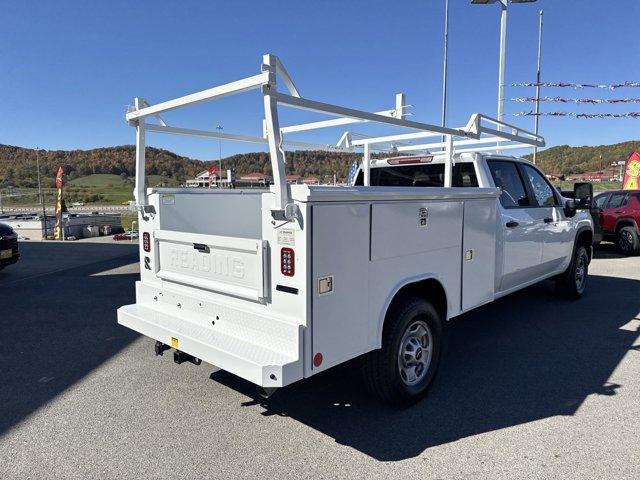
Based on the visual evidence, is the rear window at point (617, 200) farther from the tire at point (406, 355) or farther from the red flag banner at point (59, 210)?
the red flag banner at point (59, 210)

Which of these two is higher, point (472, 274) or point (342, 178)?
point (342, 178)

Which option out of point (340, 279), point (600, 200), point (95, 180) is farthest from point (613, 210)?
point (95, 180)

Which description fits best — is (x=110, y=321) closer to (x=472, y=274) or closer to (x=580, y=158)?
(x=472, y=274)

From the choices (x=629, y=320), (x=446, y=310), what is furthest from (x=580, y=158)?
(x=446, y=310)

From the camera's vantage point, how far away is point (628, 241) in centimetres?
1250

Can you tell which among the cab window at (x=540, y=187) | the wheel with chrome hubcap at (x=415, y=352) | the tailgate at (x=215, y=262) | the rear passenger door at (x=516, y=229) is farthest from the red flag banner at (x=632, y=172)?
the tailgate at (x=215, y=262)

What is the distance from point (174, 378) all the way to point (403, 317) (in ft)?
6.98

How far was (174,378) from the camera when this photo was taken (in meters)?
4.24

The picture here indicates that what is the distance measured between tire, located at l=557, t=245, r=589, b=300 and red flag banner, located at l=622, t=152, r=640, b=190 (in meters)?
12.5

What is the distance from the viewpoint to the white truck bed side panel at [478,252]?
4109 mm

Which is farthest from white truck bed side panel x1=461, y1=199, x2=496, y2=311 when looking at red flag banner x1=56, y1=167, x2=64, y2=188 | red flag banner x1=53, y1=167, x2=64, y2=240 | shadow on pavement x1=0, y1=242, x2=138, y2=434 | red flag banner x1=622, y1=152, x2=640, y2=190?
red flag banner x1=56, y1=167, x2=64, y2=188

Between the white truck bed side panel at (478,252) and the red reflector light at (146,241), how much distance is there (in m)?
2.61

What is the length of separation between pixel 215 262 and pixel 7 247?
7.59 meters

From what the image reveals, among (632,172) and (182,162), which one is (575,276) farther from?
(632,172)
